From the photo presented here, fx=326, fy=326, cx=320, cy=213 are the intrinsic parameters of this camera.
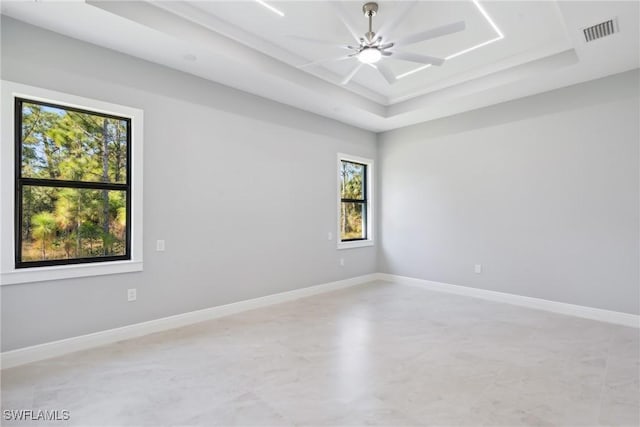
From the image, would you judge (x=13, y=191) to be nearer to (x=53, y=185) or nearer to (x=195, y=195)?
(x=53, y=185)

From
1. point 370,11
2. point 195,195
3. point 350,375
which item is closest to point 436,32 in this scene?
point 370,11

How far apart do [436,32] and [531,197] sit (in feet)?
10.1

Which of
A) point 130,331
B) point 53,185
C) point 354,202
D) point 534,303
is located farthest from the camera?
point 354,202

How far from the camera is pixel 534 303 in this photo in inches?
181

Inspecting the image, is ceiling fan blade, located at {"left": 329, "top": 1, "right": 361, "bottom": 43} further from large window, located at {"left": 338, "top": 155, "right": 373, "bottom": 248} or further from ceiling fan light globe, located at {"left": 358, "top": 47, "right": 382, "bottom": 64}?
large window, located at {"left": 338, "top": 155, "right": 373, "bottom": 248}

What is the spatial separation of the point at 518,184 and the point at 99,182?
17.6 feet

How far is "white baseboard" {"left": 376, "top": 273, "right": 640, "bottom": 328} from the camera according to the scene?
393 centimetres

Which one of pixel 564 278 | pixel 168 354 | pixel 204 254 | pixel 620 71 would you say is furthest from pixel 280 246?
pixel 620 71

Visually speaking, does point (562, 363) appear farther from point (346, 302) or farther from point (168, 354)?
point (168, 354)

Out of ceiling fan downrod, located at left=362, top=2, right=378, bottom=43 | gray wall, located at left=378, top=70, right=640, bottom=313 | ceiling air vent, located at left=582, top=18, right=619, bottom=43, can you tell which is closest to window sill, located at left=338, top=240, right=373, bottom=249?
gray wall, located at left=378, top=70, right=640, bottom=313

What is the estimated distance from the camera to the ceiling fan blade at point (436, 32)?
263 centimetres

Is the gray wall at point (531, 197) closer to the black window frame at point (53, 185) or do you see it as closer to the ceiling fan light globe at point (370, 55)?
the ceiling fan light globe at point (370, 55)

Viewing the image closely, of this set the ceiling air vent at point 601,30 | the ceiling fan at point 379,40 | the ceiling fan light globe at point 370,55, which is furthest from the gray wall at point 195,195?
the ceiling air vent at point 601,30

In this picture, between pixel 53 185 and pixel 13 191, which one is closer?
pixel 13 191
